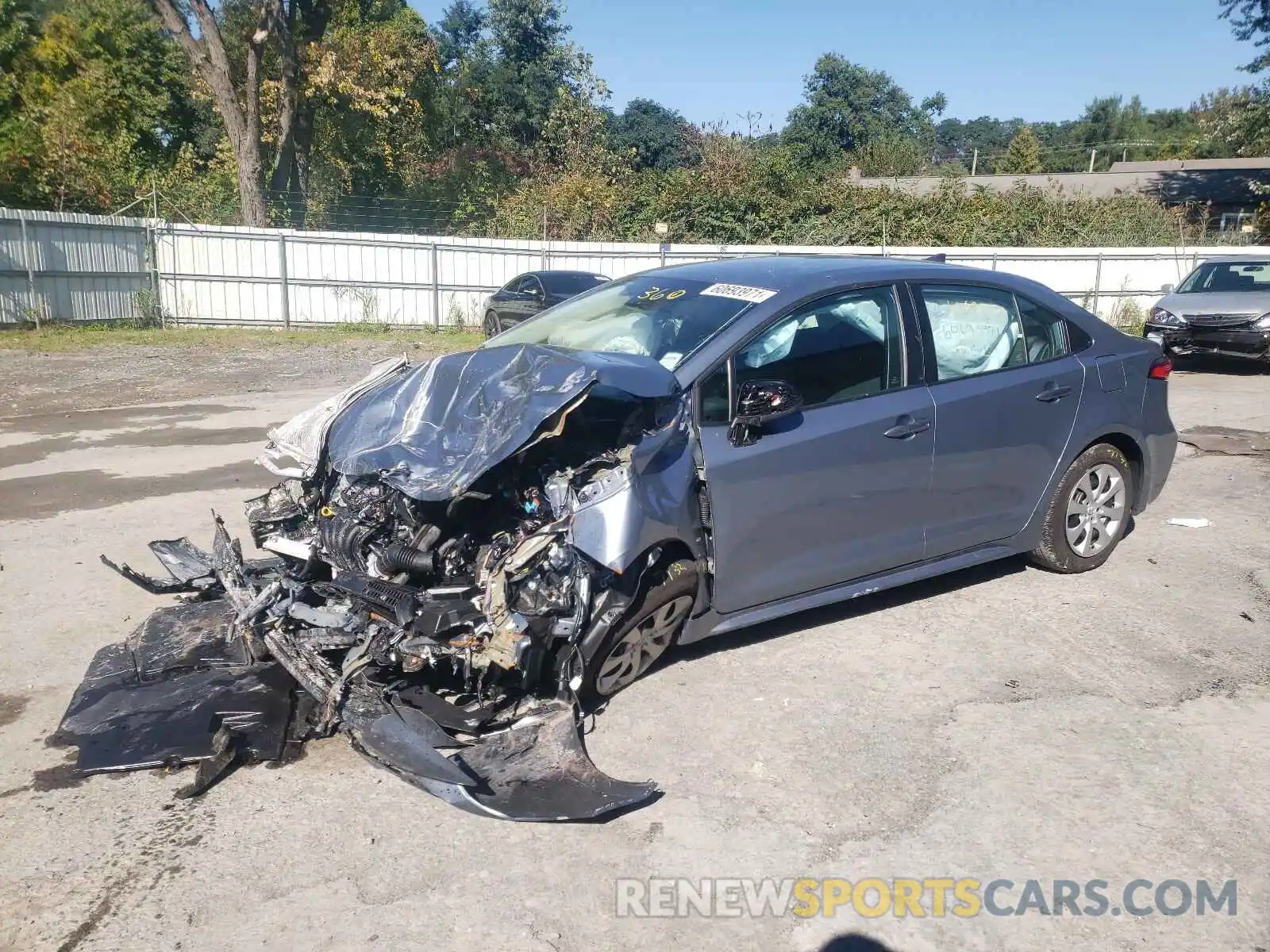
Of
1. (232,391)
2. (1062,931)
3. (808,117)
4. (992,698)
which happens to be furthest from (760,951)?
(808,117)

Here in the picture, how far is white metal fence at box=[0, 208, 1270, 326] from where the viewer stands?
18297 mm

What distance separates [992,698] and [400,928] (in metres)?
2.78

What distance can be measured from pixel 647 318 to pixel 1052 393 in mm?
2298

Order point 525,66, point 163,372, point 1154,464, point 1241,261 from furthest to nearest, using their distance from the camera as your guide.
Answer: point 525,66, point 1241,261, point 163,372, point 1154,464

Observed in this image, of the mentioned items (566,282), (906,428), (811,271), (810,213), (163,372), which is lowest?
(163,372)

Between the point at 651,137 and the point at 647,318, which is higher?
the point at 651,137

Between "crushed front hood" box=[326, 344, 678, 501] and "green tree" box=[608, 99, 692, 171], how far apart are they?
5363 centimetres

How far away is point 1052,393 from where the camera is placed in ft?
18.2

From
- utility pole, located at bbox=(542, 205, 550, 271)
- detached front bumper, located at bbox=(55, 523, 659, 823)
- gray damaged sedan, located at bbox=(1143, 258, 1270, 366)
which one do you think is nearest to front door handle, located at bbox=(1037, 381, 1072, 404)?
detached front bumper, located at bbox=(55, 523, 659, 823)

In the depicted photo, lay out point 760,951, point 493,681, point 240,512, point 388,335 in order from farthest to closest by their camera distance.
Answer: point 388,335, point 240,512, point 493,681, point 760,951

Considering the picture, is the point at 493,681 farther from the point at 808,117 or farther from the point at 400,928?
the point at 808,117

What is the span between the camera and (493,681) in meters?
4.09

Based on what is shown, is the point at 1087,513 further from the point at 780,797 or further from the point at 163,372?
the point at 163,372

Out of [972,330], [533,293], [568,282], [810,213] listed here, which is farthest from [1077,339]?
[810,213]
